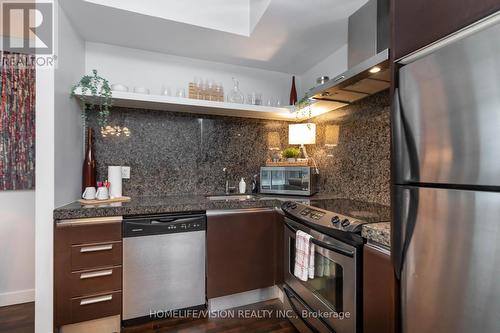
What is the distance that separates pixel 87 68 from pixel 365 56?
2354 mm

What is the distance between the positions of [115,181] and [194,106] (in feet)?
3.20

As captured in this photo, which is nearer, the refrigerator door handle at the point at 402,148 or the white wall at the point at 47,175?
the refrigerator door handle at the point at 402,148

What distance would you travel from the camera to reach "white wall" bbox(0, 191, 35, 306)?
1966 mm

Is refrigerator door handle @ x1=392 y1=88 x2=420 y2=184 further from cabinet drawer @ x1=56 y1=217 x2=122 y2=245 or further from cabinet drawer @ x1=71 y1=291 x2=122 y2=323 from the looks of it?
cabinet drawer @ x1=71 y1=291 x2=122 y2=323

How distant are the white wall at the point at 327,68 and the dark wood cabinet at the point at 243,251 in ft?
5.07

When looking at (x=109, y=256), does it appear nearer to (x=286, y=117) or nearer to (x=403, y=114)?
(x=403, y=114)

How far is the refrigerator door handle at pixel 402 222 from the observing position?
Result: 0.88 metres

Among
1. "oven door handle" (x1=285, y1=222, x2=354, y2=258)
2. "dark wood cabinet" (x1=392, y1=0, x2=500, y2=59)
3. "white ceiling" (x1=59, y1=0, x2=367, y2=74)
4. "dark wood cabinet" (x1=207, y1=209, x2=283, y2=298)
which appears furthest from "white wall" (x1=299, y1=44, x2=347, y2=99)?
"oven door handle" (x1=285, y1=222, x2=354, y2=258)

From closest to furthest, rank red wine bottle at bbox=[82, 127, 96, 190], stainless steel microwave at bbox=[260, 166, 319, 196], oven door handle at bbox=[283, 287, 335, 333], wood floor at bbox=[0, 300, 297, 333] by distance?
1. oven door handle at bbox=[283, 287, 335, 333]
2. wood floor at bbox=[0, 300, 297, 333]
3. red wine bottle at bbox=[82, 127, 96, 190]
4. stainless steel microwave at bbox=[260, 166, 319, 196]

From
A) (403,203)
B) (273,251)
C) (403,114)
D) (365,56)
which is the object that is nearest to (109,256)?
(273,251)

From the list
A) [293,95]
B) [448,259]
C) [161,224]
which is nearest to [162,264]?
[161,224]

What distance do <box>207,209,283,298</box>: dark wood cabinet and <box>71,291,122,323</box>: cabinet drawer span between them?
26.1 inches

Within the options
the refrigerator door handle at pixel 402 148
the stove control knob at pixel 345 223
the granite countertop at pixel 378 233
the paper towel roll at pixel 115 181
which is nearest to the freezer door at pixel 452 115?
the refrigerator door handle at pixel 402 148

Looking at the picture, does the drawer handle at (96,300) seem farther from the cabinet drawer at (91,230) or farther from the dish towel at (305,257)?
the dish towel at (305,257)
